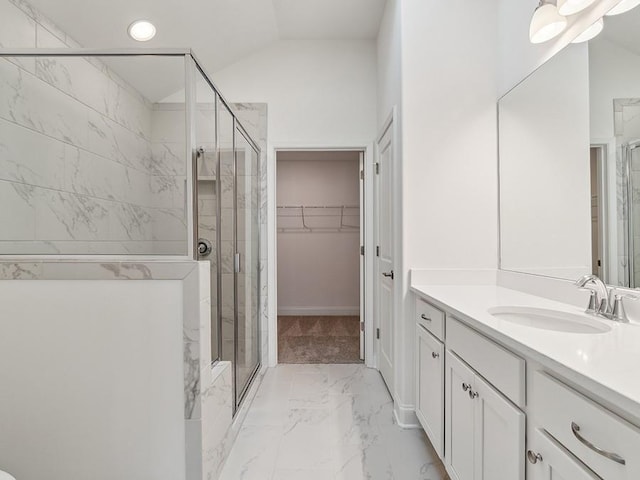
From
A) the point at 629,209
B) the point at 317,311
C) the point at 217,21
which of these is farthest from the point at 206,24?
the point at 317,311

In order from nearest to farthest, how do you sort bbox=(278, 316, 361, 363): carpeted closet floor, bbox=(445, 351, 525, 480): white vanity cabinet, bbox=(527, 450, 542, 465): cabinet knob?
bbox=(527, 450, 542, 465): cabinet knob, bbox=(445, 351, 525, 480): white vanity cabinet, bbox=(278, 316, 361, 363): carpeted closet floor

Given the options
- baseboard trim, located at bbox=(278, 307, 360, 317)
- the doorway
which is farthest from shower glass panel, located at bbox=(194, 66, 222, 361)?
baseboard trim, located at bbox=(278, 307, 360, 317)

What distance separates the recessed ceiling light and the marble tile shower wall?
1.20 ft

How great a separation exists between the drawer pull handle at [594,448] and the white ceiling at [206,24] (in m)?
1.86

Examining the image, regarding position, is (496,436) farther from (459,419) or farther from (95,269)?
(95,269)

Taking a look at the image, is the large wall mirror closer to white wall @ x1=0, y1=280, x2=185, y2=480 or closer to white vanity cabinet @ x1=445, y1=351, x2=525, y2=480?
white vanity cabinet @ x1=445, y1=351, x2=525, y2=480

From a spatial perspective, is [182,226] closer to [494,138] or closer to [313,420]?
[313,420]

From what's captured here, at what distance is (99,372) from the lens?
4.72ft

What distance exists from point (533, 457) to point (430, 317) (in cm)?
87

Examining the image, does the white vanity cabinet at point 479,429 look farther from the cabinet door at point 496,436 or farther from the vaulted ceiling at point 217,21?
the vaulted ceiling at point 217,21

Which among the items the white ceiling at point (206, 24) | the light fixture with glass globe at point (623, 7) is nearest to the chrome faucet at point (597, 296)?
the light fixture with glass globe at point (623, 7)

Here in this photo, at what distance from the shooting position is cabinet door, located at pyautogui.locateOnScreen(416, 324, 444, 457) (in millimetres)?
1579

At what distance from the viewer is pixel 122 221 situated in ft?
6.47

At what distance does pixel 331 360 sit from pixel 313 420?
1031 mm
